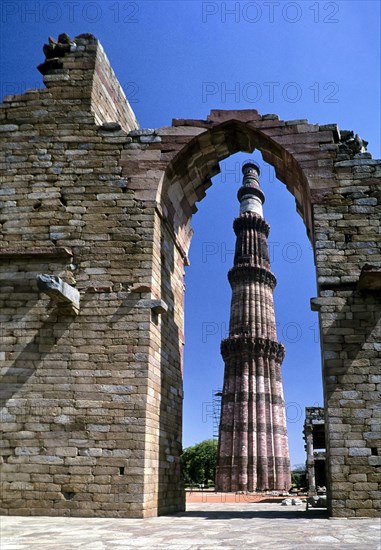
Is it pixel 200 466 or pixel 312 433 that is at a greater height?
pixel 312 433

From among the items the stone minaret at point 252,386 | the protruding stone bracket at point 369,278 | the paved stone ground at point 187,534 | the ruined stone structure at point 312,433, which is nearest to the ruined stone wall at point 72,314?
the paved stone ground at point 187,534

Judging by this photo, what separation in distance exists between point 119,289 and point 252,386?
62.0 ft

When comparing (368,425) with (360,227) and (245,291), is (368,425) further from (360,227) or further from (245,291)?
(245,291)

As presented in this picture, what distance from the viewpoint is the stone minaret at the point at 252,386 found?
25.2 m

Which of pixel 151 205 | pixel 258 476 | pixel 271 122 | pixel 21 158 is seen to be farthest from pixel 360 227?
pixel 258 476

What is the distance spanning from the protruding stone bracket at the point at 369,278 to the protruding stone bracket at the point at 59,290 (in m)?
4.61

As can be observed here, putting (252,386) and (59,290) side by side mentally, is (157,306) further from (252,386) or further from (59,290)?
(252,386)

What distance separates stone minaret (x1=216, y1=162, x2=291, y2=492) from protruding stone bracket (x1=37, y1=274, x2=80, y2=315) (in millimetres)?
18844

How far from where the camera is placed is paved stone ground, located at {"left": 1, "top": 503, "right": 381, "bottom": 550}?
504 centimetres

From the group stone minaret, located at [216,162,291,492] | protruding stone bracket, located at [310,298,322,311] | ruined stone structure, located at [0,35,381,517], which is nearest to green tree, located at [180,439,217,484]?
stone minaret, located at [216,162,291,492]

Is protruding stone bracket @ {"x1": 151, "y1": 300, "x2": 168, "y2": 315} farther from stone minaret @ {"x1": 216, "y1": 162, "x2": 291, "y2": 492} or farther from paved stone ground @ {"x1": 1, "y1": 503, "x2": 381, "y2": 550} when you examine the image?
stone minaret @ {"x1": 216, "y1": 162, "x2": 291, "y2": 492}

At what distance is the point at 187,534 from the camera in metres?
5.98

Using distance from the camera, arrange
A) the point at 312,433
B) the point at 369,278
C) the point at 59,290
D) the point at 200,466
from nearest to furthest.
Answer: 1. the point at 59,290
2. the point at 369,278
3. the point at 312,433
4. the point at 200,466

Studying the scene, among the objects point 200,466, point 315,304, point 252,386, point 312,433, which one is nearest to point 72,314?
point 315,304
